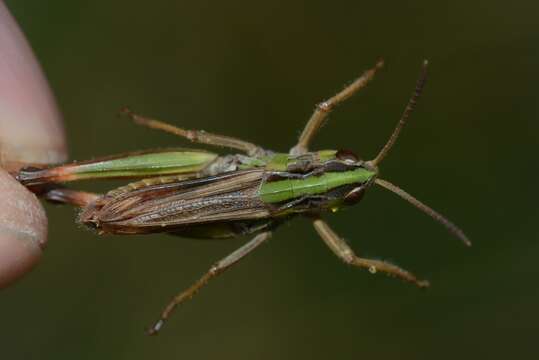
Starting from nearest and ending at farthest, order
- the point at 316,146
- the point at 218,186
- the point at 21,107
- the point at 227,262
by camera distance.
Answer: the point at 21,107 < the point at 218,186 < the point at 227,262 < the point at 316,146

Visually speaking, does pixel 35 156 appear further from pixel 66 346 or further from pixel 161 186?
pixel 66 346

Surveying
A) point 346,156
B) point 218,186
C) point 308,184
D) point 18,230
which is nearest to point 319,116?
point 346,156

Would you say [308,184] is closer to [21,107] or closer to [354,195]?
[354,195]

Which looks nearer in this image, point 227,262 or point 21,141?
point 21,141

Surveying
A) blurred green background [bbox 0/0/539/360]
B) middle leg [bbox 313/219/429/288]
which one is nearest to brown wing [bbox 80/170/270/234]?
middle leg [bbox 313/219/429/288]

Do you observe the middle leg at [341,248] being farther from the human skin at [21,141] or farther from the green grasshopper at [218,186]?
the human skin at [21,141]

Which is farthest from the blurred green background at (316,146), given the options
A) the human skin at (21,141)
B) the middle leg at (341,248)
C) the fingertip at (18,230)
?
the fingertip at (18,230)
